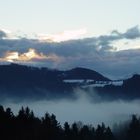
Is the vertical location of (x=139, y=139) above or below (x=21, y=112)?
below

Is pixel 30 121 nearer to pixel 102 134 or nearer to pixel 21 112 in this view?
pixel 21 112

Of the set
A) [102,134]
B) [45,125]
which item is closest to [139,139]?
[102,134]

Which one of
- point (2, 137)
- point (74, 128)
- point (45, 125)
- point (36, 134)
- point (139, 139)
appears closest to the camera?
point (2, 137)

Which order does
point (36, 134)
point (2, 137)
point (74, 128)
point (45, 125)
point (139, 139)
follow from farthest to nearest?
point (139, 139) → point (74, 128) → point (45, 125) → point (36, 134) → point (2, 137)

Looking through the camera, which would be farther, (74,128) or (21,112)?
(74,128)

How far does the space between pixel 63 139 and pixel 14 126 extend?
2483cm

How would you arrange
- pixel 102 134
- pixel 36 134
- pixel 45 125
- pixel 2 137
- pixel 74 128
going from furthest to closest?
pixel 102 134, pixel 74 128, pixel 45 125, pixel 36 134, pixel 2 137

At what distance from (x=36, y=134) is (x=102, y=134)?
44252 mm

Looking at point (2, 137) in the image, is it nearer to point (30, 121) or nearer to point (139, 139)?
point (30, 121)

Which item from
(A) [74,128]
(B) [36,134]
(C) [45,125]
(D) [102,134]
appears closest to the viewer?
(B) [36,134]

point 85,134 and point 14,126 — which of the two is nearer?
point 14,126

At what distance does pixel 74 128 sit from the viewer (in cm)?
17175

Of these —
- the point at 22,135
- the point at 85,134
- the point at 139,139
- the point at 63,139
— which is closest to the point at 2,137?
the point at 22,135

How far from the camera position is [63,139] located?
16362cm
